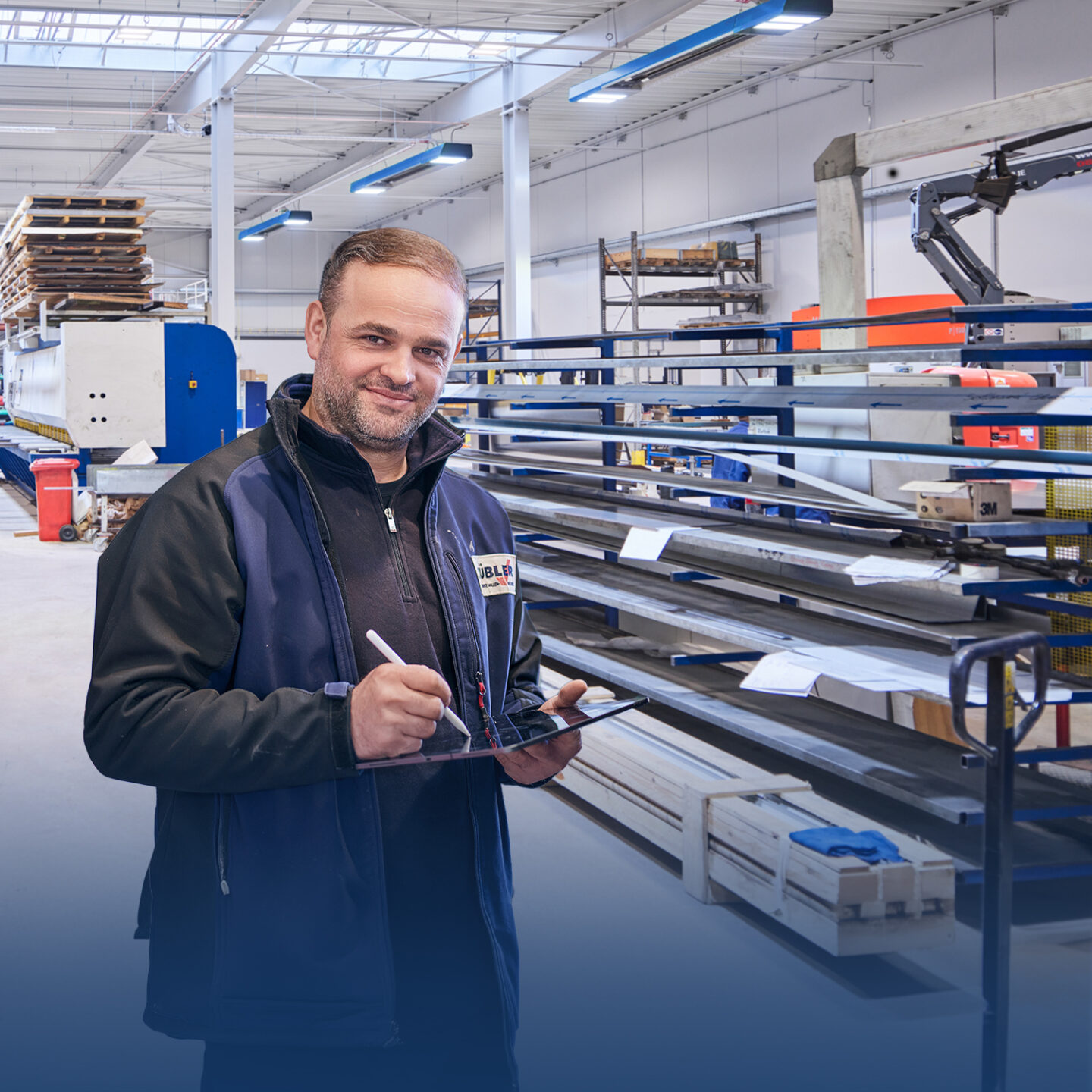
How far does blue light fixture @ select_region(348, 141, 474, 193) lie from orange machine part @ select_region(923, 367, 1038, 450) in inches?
284

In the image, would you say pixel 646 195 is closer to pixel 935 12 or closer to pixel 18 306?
pixel 935 12

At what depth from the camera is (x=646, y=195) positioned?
18.5m

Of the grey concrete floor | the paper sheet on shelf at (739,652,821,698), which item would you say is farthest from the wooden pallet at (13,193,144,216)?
the paper sheet on shelf at (739,652,821,698)

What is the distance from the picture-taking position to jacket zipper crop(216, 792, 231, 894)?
1.42 m

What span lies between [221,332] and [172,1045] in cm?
903

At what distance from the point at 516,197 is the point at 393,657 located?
41.9 ft

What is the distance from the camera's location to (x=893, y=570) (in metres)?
3.34

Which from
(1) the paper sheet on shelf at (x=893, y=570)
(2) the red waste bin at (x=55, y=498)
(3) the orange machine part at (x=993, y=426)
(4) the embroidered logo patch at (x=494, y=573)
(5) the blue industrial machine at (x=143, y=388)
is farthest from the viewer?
(2) the red waste bin at (x=55, y=498)

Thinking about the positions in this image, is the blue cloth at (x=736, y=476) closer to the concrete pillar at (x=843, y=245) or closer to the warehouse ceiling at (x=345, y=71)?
the concrete pillar at (x=843, y=245)

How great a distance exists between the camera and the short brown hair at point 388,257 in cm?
154

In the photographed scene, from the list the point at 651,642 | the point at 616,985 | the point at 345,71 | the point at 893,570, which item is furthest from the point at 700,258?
the point at 616,985

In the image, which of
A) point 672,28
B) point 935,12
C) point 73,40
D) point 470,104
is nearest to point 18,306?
point 73,40

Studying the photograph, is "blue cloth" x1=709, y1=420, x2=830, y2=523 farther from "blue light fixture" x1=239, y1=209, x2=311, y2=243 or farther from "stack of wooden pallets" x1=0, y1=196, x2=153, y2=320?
"blue light fixture" x1=239, y1=209, x2=311, y2=243

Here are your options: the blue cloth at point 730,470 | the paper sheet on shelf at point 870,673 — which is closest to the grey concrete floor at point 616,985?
the paper sheet on shelf at point 870,673
